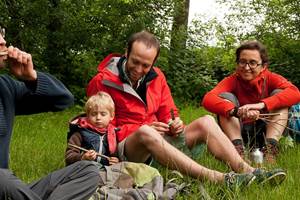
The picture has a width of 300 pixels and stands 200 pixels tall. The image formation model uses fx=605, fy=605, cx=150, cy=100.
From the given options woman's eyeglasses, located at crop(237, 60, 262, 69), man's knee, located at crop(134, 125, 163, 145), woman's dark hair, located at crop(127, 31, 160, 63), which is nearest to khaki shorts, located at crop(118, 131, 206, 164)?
man's knee, located at crop(134, 125, 163, 145)

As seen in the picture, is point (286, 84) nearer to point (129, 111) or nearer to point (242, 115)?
point (242, 115)

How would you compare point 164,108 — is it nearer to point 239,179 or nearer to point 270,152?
point 270,152

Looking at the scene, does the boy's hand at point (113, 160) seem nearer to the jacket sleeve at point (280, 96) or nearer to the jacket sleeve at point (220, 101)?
the jacket sleeve at point (220, 101)

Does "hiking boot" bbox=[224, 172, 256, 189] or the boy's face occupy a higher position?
the boy's face

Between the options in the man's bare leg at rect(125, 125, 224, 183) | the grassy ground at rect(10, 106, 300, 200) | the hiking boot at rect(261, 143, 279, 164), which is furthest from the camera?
the hiking boot at rect(261, 143, 279, 164)

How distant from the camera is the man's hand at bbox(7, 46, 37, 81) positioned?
3208 millimetres

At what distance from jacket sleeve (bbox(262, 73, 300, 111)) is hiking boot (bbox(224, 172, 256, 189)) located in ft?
4.79

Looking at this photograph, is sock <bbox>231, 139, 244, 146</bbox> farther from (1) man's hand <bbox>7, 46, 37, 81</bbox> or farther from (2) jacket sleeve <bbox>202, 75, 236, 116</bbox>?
(1) man's hand <bbox>7, 46, 37, 81</bbox>

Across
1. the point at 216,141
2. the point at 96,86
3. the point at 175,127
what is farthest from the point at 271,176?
the point at 96,86

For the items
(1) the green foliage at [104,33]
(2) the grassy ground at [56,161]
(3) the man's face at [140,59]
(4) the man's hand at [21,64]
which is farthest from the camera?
(1) the green foliage at [104,33]

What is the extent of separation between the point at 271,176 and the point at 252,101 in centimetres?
167

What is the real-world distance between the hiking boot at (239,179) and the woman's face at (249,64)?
1603 millimetres

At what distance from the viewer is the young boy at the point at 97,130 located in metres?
4.36

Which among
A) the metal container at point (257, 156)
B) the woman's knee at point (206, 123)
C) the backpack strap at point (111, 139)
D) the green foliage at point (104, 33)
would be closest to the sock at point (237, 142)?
the metal container at point (257, 156)
